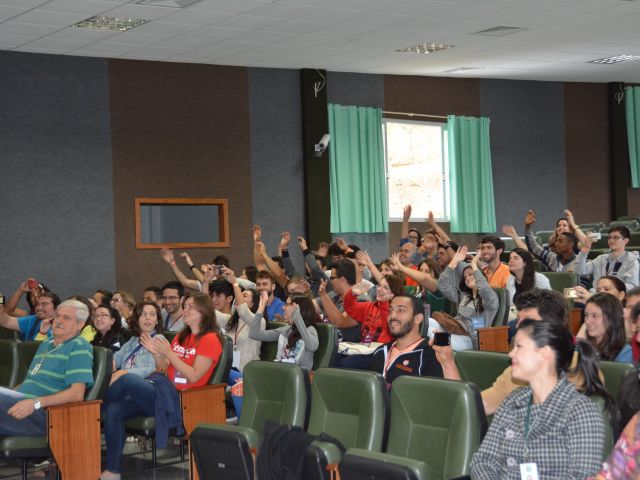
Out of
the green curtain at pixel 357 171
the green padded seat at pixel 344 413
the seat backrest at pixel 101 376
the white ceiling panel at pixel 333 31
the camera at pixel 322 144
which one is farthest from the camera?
the green curtain at pixel 357 171

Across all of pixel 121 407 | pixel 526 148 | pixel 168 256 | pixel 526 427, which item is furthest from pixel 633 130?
pixel 526 427

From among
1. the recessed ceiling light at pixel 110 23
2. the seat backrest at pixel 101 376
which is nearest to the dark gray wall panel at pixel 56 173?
the recessed ceiling light at pixel 110 23

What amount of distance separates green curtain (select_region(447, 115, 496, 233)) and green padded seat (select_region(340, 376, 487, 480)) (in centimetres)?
1044

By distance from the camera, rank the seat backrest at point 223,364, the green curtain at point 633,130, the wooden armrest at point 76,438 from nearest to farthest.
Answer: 1. the wooden armrest at point 76,438
2. the seat backrest at point 223,364
3. the green curtain at point 633,130

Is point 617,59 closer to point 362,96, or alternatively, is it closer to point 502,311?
point 362,96

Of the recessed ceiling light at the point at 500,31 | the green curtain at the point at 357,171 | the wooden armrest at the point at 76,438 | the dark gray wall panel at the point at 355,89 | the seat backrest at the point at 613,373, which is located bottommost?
the wooden armrest at the point at 76,438

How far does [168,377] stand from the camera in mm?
6047

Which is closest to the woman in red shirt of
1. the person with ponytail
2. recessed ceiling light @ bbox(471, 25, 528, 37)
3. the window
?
the person with ponytail

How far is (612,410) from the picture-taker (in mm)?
3373

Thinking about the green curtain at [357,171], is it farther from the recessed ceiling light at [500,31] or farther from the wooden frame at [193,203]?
the recessed ceiling light at [500,31]

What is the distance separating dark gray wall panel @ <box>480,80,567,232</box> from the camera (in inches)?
584

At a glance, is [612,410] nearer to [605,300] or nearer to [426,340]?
[605,300]

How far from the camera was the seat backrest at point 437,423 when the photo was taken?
12.1 ft

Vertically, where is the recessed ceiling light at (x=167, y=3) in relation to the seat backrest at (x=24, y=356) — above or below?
above
